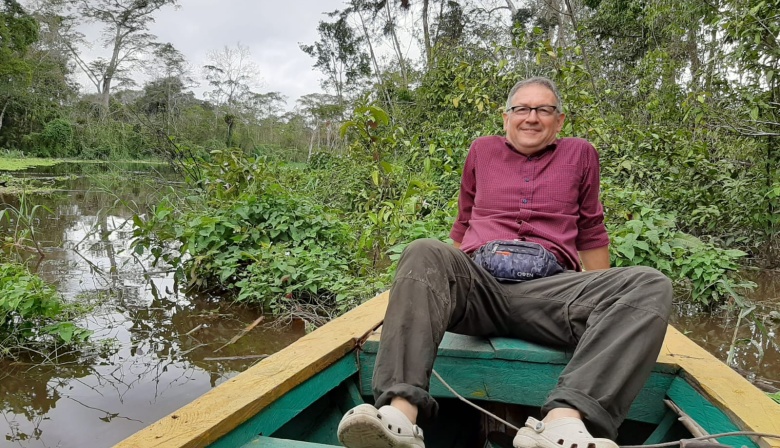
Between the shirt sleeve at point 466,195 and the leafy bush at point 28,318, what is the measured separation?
6.77ft

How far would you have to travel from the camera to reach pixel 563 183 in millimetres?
1793

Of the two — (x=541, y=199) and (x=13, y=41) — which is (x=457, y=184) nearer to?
(x=541, y=199)

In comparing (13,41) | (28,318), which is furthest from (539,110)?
(13,41)

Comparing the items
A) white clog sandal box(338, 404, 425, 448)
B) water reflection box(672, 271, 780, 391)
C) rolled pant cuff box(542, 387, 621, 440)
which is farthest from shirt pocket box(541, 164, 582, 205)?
water reflection box(672, 271, 780, 391)

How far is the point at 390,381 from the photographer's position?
112 centimetres

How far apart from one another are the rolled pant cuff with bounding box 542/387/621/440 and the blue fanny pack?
573 mm

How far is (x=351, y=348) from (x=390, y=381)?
1.49 feet

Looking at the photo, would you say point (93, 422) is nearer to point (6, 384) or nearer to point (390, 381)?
point (6, 384)

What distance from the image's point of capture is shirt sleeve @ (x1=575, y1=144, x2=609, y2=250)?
1844 millimetres

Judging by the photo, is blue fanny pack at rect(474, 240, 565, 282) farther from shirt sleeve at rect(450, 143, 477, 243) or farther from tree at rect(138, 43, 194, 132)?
tree at rect(138, 43, 194, 132)

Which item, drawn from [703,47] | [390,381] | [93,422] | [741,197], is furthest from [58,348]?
[703,47]

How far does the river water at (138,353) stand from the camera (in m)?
2.30

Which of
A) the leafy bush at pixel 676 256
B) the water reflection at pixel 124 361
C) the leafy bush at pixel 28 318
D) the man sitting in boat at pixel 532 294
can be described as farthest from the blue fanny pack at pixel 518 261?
the leafy bush at pixel 28 318

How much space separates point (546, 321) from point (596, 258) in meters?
0.52
